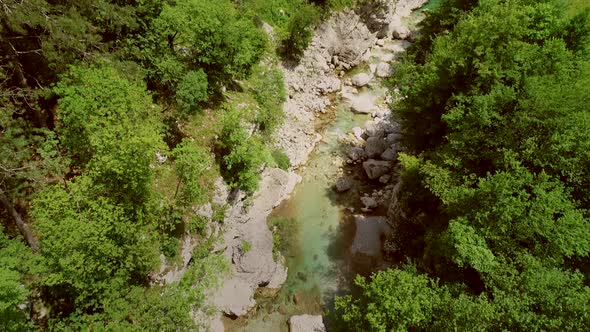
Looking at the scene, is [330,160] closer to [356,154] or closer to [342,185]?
[356,154]

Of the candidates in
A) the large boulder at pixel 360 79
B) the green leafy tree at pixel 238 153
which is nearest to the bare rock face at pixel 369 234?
the green leafy tree at pixel 238 153

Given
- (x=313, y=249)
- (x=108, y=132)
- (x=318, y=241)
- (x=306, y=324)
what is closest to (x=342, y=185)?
(x=318, y=241)

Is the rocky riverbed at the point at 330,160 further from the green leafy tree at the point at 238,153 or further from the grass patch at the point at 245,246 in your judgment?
the green leafy tree at the point at 238,153

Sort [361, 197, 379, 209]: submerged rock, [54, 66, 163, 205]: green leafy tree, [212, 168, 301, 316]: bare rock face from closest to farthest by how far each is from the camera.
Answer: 1. [54, 66, 163, 205]: green leafy tree
2. [212, 168, 301, 316]: bare rock face
3. [361, 197, 379, 209]: submerged rock

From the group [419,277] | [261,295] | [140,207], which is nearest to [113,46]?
[140,207]

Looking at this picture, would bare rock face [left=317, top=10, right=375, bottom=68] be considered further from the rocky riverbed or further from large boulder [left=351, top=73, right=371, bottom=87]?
large boulder [left=351, top=73, right=371, bottom=87]

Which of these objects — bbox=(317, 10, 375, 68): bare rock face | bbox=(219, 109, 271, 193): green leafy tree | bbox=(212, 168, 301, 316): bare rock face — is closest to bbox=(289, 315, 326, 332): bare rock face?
bbox=(212, 168, 301, 316): bare rock face

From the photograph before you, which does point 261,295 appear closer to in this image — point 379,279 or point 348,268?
point 348,268

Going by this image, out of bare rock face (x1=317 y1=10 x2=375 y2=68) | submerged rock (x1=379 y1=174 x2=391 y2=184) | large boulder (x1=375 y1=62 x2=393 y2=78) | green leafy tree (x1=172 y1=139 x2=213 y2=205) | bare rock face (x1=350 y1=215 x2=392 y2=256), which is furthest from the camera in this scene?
large boulder (x1=375 y1=62 x2=393 y2=78)

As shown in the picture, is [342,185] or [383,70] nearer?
[342,185]
